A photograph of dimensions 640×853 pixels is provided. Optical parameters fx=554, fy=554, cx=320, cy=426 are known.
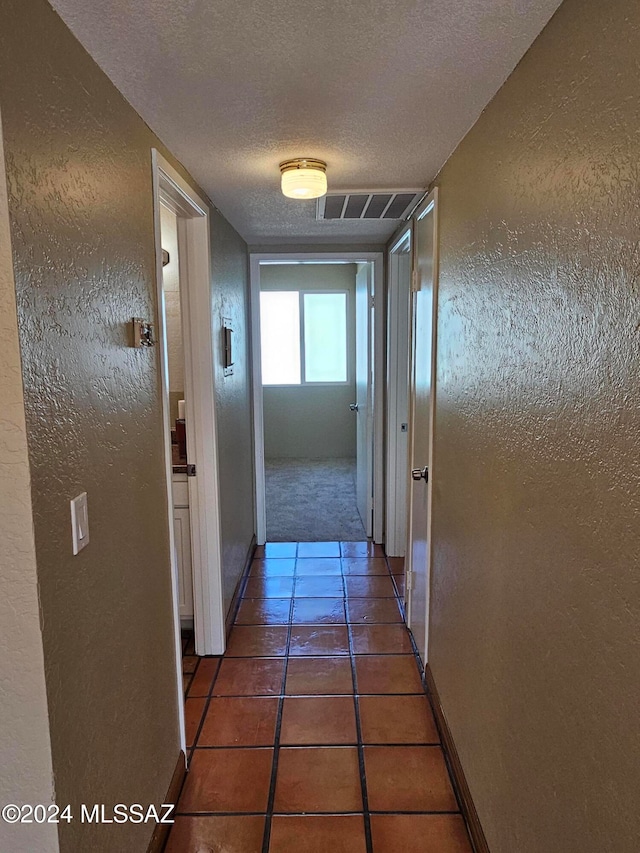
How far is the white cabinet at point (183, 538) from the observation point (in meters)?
2.65

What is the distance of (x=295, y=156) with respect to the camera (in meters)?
1.91

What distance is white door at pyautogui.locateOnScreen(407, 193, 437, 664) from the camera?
2.31 m

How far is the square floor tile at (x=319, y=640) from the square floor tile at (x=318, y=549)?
3.15 feet

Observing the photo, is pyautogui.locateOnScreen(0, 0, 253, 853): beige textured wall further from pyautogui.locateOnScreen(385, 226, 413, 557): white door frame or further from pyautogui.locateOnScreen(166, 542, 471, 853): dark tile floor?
pyautogui.locateOnScreen(385, 226, 413, 557): white door frame

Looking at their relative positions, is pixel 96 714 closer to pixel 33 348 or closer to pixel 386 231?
pixel 33 348

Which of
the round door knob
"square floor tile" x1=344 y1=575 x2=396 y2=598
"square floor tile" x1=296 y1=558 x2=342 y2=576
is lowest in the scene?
"square floor tile" x1=344 y1=575 x2=396 y2=598

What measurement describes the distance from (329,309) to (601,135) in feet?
19.6

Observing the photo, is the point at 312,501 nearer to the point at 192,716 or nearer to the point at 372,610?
the point at 372,610

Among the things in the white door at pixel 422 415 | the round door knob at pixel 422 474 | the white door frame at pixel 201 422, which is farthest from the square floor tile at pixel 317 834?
the round door knob at pixel 422 474

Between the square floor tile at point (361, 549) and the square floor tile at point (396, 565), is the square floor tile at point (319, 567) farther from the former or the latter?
the square floor tile at point (396, 565)

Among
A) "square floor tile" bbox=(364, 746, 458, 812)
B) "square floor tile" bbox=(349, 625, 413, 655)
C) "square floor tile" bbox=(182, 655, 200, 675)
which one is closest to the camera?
"square floor tile" bbox=(364, 746, 458, 812)

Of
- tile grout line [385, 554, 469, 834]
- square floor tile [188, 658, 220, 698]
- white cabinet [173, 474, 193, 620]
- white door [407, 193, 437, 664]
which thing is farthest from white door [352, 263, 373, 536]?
square floor tile [188, 658, 220, 698]

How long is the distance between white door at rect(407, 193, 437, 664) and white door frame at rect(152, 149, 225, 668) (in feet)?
3.11

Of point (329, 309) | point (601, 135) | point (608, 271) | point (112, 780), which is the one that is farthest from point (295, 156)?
point (329, 309)
